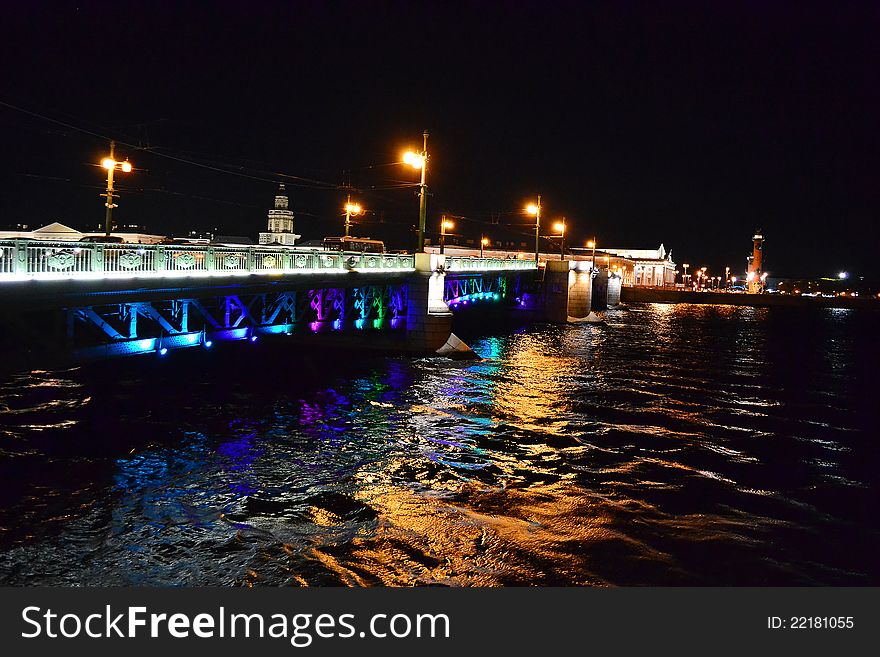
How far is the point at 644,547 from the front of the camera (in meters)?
12.4

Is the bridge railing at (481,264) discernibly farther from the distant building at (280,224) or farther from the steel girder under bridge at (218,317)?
the distant building at (280,224)

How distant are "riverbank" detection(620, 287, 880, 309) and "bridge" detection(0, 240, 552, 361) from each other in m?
104

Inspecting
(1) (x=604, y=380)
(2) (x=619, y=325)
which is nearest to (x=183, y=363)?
(1) (x=604, y=380)

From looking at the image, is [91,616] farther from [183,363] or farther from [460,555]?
[183,363]

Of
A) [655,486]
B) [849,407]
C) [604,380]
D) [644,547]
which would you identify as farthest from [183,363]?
[849,407]

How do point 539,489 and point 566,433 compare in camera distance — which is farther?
point 566,433

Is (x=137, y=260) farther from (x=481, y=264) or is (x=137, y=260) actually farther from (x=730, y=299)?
(x=730, y=299)

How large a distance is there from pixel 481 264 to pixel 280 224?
367 feet

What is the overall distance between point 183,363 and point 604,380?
18.7 metres

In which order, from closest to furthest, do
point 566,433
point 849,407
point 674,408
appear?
point 566,433 → point 674,408 → point 849,407

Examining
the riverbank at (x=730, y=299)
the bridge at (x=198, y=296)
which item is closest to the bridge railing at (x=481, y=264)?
the bridge at (x=198, y=296)

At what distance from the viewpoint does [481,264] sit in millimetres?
50406

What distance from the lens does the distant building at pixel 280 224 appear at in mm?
145875

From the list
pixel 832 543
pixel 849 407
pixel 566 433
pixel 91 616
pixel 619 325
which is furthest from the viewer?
pixel 619 325
